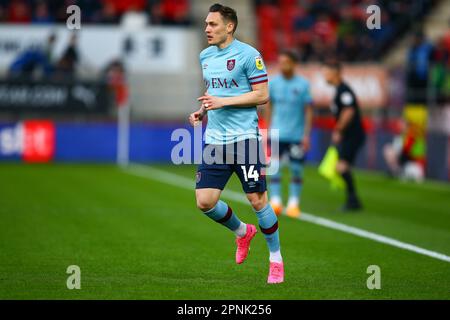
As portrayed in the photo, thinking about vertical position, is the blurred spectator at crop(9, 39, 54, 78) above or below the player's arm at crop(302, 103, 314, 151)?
above

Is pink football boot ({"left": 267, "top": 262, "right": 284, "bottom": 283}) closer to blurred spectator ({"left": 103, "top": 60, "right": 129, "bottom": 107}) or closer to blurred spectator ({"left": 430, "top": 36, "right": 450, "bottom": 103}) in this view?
blurred spectator ({"left": 430, "top": 36, "right": 450, "bottom": 103})

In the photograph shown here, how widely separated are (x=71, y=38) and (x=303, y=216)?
13.6 metres

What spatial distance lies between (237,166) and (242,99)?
617 millimetres

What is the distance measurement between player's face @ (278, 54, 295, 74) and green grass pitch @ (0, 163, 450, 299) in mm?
2206

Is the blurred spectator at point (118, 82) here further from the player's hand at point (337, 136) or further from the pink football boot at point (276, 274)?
the pink football boot at point (276, 274)

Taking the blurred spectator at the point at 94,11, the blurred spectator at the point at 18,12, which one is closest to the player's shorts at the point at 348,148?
the blurred spectator at the point at 94,11

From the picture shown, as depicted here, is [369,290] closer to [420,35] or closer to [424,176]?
[424,176]

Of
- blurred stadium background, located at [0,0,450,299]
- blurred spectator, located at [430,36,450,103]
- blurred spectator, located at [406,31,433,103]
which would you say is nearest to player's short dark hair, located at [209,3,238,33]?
blurred stadium background, located at [0,0,450,299]

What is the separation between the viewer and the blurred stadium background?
19.7 metres

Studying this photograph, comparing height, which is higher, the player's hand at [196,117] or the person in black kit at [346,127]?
the player's hand at [196,117]

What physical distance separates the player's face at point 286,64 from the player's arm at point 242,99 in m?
6.11

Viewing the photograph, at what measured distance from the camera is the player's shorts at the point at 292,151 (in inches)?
592

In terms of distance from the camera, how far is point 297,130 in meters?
15.0
